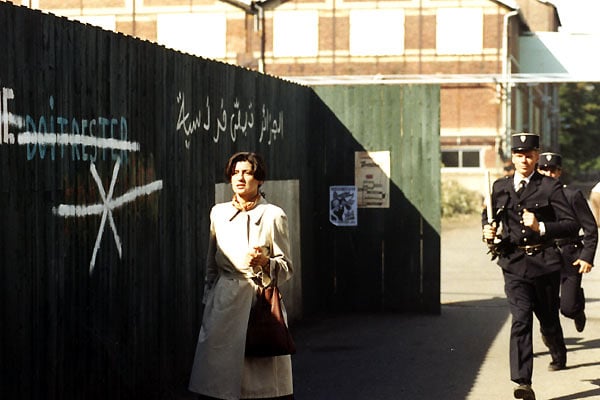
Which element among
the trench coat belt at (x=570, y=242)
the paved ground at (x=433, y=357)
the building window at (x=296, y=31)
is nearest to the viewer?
the paved ground at (x=433, y=357)

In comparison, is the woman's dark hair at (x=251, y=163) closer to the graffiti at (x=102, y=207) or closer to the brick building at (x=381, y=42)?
the graffiti at (x=102, y=207)

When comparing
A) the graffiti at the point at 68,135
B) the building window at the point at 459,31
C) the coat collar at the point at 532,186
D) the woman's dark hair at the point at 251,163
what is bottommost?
the coat collar at the point at 532,186

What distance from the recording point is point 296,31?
5006 cm

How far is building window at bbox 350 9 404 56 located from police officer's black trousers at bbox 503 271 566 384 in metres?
38.8

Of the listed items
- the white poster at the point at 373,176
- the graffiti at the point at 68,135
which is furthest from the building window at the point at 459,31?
the graffiti at the point at 68,135

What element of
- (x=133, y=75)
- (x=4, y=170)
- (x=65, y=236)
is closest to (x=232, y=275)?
(x=65, y=236)

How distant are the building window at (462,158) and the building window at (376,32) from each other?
4.20 m

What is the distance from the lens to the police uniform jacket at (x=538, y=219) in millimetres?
10141

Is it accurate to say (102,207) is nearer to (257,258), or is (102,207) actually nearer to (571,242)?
(257,258)

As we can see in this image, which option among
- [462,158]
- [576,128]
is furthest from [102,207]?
[576,128]

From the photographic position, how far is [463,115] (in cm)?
4875

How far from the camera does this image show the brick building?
159ft

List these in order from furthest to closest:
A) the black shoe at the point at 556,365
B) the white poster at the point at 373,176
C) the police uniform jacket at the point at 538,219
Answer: the white poster at the point at 373,176, the black shoe at the point at 556,365, the police uniform jacket at the point at 538,219

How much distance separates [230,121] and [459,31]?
37964 millimetres
